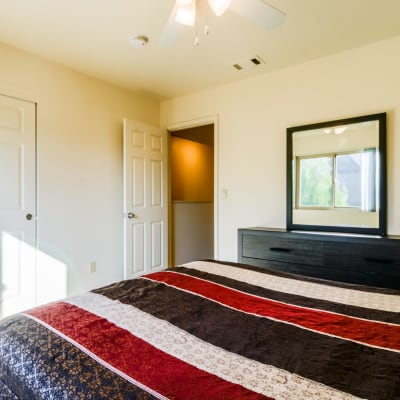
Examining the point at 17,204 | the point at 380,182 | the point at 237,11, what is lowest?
the point at 17,204

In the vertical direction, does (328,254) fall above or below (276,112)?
below

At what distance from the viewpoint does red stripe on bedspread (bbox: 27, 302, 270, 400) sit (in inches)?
26.7

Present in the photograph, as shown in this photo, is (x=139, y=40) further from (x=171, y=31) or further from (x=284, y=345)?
(x=284, y=345)

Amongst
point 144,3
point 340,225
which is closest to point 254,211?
point 340,225

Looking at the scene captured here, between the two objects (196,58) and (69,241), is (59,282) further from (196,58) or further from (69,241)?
(196,58)

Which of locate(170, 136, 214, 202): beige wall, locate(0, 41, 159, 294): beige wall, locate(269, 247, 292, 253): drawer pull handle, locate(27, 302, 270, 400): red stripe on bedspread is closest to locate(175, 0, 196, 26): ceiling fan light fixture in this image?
locate(27, 302, 270, 400): red stripe on bedspread

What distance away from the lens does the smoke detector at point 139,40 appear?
2350 millimetres

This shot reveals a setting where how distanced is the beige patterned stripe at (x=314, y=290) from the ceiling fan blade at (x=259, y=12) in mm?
1431

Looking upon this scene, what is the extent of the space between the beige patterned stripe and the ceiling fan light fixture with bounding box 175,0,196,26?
1.47m

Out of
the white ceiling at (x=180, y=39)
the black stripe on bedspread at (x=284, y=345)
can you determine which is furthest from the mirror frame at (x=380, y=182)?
the black stripe on bedspread at (x=284, y=345)

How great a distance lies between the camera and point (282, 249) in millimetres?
2598

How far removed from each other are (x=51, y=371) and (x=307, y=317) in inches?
34.2

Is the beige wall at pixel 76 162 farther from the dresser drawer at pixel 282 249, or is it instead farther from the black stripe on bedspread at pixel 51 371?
the black stripe on bedspread at pixel 51 371

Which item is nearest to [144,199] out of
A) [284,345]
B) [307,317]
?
[307,317]
